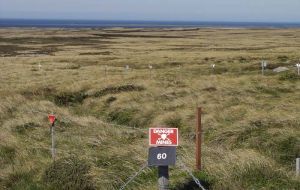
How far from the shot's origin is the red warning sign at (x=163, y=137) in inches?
315

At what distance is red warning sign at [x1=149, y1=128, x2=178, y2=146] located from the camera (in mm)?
7992

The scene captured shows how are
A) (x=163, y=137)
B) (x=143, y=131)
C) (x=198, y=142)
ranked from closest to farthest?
(x=163, y=137)
(x=198, y=142)
(x=143, y=131)

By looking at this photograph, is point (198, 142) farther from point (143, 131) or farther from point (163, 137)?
point (143, 131)

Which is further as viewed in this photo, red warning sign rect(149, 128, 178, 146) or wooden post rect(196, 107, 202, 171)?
wooden post rect(196, 107, 202, 171)

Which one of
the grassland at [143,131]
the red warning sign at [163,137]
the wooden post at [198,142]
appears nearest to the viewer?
the red warning sign at [163,137]

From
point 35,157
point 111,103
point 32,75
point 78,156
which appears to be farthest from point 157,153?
point 32,75

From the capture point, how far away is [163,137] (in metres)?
8.05

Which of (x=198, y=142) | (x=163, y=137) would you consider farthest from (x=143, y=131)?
(x=163, y=137)

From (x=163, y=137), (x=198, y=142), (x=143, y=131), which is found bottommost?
(x=143, y=131)

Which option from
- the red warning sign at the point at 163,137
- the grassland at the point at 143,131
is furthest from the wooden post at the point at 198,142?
the red warning sign at the point at 163,137

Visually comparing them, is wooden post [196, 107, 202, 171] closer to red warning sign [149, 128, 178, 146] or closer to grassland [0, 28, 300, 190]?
grassland [0, 28, 300, 190]

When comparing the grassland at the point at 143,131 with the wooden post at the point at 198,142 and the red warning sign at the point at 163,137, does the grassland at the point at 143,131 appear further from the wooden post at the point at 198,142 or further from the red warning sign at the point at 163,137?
the red warning sign at the point at 163,137

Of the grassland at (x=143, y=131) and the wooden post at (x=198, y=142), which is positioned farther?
the wooden post at (x=198, y=142)

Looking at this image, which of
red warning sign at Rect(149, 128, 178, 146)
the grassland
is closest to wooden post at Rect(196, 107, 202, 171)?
the grassland
